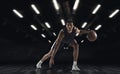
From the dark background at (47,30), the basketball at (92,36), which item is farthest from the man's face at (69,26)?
the dark background at (47,30)

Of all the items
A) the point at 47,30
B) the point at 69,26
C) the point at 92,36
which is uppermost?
the point at 47,30

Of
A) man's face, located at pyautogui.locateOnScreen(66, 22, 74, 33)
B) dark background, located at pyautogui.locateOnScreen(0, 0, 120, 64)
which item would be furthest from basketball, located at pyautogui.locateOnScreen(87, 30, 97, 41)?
dark background, located at pyautogui.locateOnScreen(0, 0, 120, 64)

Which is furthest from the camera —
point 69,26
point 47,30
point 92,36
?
point 47,30

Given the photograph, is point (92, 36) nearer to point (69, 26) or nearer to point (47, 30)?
point (69, 26)

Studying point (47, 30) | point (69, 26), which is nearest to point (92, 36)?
point (69, 26)

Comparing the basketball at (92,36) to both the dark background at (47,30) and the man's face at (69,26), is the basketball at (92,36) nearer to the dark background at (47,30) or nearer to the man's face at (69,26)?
the man's face at (69,26)

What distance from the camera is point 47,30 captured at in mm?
28344

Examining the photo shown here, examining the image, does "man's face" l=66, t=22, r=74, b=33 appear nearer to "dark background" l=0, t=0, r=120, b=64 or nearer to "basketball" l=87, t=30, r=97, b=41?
"basketball" l=87, t=30, r=97, b=41

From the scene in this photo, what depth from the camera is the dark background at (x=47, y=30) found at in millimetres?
15898

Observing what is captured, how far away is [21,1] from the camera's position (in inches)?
567

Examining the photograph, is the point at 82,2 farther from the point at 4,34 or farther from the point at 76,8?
the point at 4,34

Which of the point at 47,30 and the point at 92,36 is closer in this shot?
the point at 92,36

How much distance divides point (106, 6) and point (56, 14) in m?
4.74

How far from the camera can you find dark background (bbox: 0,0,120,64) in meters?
15.9
